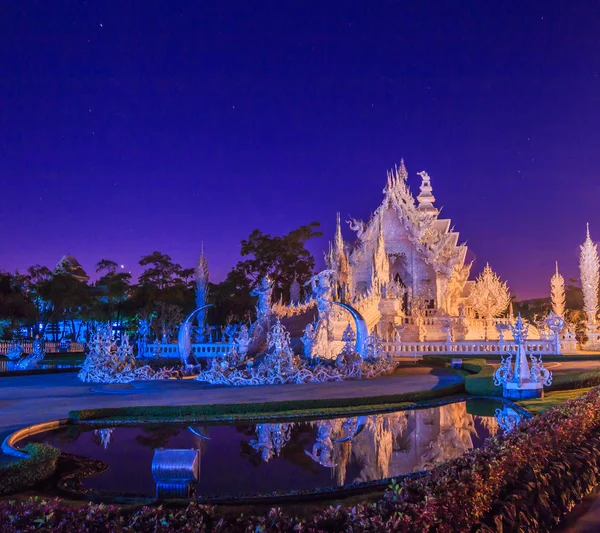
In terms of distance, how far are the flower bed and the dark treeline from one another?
28389 mm

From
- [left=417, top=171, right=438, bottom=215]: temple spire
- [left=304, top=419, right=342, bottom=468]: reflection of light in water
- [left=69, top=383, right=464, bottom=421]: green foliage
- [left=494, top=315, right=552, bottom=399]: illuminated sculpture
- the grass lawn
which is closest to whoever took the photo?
[left=304, top=419, right=342, bottom=468]: reflection of light in water

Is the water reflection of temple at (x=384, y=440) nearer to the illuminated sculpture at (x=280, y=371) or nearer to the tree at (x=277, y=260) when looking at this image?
the illuminated sculpture at (x=280, y=371)

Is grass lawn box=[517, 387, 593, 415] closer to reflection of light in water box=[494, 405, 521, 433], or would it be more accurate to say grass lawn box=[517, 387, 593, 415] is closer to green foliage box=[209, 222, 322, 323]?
reflection of light in water box=[494, 405, 521, 433]

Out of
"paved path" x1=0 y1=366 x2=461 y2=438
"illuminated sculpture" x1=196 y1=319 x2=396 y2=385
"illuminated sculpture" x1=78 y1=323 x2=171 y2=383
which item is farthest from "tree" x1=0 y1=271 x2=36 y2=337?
"illuminated sculpture" x1=196 y1=319 x2=396 y2=385

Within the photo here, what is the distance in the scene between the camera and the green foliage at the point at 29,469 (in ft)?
22.2

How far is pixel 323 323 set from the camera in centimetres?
2180

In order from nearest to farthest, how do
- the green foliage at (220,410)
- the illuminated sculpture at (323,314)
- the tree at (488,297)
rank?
the green foliage at (220,410)
the illuminated sculpture at (323,314)
the tree at (488,297)

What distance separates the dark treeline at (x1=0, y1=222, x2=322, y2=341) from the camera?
3609 cm

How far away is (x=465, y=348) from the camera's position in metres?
27.4

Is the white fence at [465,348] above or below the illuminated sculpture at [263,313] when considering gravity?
below

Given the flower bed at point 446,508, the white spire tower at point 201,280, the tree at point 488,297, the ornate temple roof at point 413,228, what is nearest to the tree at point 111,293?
the white spire tower at point 201,280

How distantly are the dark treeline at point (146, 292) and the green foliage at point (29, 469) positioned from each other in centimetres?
2523

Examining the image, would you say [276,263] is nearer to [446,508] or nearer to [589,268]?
[589,268]

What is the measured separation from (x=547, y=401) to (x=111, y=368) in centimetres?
1350
